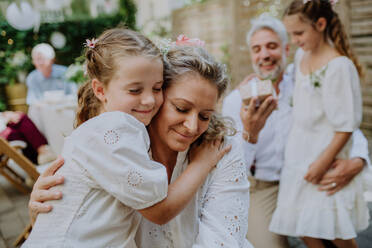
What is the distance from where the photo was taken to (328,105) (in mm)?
2182

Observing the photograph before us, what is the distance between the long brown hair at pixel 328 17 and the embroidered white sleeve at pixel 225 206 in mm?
1303

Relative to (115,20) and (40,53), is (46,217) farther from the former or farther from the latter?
(115,20)

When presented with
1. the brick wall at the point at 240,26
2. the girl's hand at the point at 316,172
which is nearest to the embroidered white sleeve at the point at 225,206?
the girl's hand at the point at 316,172

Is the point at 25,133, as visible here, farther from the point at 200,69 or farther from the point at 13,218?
the point at 200,69

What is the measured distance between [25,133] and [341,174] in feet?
13.1

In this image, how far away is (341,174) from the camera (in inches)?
87.8

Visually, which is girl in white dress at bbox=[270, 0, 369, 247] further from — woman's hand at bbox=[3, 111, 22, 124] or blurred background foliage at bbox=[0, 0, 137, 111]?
blurred background foliage at bbox=[0, 0, 137, 111]

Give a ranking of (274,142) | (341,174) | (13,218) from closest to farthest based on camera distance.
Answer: (341,174) < (274,142) < (13,218)

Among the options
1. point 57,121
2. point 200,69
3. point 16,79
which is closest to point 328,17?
point 200,69

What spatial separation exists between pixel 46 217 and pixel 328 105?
6.18ft

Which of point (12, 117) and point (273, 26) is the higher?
point (273, 26)

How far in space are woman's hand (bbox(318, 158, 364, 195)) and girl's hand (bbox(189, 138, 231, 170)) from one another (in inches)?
44.0

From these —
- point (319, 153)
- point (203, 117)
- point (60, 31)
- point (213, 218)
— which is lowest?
point (319, 153)

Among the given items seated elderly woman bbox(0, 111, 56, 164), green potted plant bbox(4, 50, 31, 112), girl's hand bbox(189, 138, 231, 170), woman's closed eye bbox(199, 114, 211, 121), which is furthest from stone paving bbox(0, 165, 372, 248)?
green potted plant bbox(4, 50, 31, 112)
